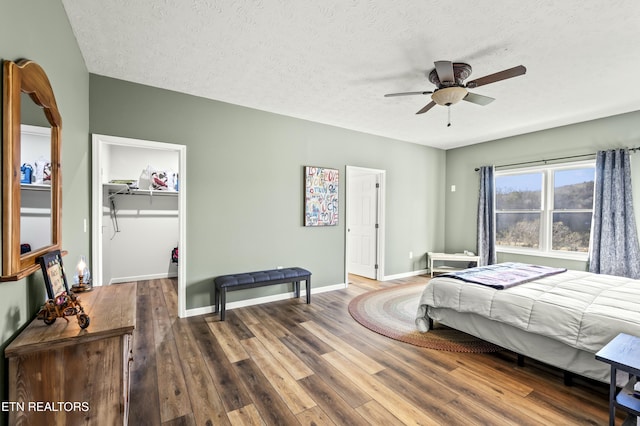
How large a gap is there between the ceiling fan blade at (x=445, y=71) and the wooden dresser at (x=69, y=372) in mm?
2702

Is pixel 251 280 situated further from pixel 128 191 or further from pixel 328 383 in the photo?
pixel 128 191

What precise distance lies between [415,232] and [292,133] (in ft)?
10.7

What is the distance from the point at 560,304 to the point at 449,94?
1.92 m

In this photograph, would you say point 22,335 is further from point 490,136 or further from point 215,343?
point 490,136

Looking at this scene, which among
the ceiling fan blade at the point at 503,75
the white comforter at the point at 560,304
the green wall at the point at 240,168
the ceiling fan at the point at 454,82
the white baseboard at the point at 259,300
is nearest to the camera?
the white comforter at the point at 560,304

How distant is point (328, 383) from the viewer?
87.0 inches

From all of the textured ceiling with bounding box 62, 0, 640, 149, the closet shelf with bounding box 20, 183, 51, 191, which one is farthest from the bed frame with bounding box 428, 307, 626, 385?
the closet shelf with bounding box 20, 183, 51, 191

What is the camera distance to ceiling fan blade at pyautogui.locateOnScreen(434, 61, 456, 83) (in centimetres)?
233

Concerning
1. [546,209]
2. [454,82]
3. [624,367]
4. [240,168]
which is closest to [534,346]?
[624,367]

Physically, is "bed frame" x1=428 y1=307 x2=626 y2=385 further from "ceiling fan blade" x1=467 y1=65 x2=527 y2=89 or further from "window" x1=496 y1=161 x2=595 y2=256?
"window" x1=496 y1=161 x2=595 y2=256

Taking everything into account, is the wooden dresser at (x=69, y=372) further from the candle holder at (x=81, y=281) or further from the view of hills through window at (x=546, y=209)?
the view of hills through window at (x=546, y=209)

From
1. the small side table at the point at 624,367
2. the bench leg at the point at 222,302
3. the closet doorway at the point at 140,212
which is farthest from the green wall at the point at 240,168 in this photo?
the small side table at the point at 624,367

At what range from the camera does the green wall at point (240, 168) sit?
327 centimetres

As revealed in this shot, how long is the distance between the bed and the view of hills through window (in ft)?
6.13
